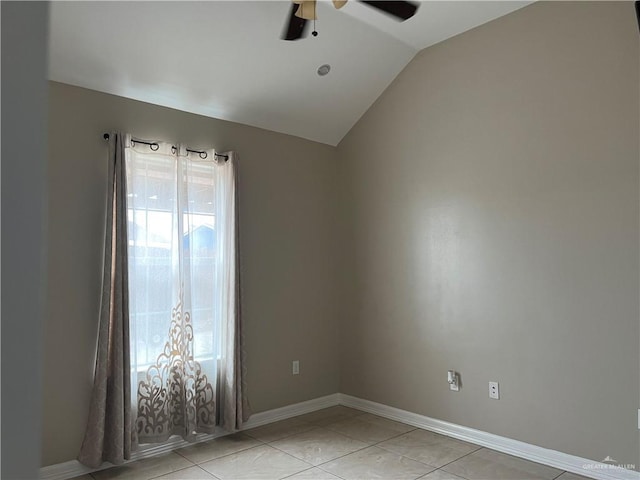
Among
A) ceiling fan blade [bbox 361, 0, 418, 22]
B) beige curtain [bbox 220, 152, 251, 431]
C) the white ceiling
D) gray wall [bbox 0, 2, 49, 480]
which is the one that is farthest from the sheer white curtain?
gray wall [bbox 0, 2, 49, 480]

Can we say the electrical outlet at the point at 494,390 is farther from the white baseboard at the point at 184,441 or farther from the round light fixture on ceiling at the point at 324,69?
the round light fixture on ceiling at the point at 324,69

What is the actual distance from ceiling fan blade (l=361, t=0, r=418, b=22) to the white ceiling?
709 mm

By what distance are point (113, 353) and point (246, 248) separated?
1349 mm

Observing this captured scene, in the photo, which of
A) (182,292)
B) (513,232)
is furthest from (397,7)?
(182,292)

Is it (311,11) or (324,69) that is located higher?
(324,69)

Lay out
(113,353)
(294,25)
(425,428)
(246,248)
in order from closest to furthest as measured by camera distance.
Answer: (294,25) → (113,353) → (425,428) → (246,248)

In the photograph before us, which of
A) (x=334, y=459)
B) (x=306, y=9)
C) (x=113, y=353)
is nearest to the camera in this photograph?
(x=306, y=9)

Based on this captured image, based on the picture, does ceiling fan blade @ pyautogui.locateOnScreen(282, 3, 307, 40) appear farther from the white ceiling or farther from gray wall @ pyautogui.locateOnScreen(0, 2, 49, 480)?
gray wall @ pyautogui.locateOnScreen(0, 2, 49, 480)

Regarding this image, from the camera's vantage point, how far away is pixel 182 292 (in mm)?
3414

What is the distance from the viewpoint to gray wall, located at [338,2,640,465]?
284 centimetres

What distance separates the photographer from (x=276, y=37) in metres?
3.32

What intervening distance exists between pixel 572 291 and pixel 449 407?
134cm

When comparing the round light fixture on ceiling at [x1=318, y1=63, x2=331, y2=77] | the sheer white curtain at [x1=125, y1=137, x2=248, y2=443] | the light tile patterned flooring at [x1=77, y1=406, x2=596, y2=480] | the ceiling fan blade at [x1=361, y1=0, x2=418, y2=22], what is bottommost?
the light tile patterned flooring at [x1=77, y1=406, x2=596, y2=480]

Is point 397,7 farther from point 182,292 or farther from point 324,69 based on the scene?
→ point 182,292
